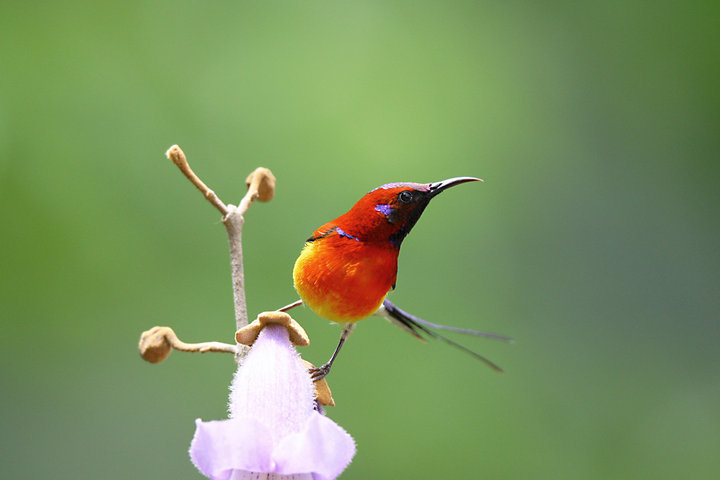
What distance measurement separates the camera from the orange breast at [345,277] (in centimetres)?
58

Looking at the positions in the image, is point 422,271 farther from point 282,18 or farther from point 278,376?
point 278,376

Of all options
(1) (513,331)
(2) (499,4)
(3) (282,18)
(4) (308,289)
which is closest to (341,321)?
(4) (308,289)

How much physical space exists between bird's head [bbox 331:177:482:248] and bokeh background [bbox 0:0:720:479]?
1.47 meters

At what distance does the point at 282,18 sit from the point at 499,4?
3.02 ft

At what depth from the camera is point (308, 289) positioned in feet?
1.95

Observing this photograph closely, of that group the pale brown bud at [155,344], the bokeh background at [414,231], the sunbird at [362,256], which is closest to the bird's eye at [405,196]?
the sunbird at [362,256]

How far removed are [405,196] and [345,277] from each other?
0.09 m

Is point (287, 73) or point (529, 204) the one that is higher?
point (287, 73)

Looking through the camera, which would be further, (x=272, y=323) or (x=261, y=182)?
(x=261, y=182)

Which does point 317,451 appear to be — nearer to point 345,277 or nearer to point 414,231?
point 345,277

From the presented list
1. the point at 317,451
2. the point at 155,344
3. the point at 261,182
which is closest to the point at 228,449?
the point at 317,451

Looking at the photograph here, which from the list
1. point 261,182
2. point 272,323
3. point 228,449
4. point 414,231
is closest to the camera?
point 228,449

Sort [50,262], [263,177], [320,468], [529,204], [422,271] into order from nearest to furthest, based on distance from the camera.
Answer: [320,468]
[263,177]
[50,262]
[422,271]
[529,204]

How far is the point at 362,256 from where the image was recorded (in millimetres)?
Answer: 589
